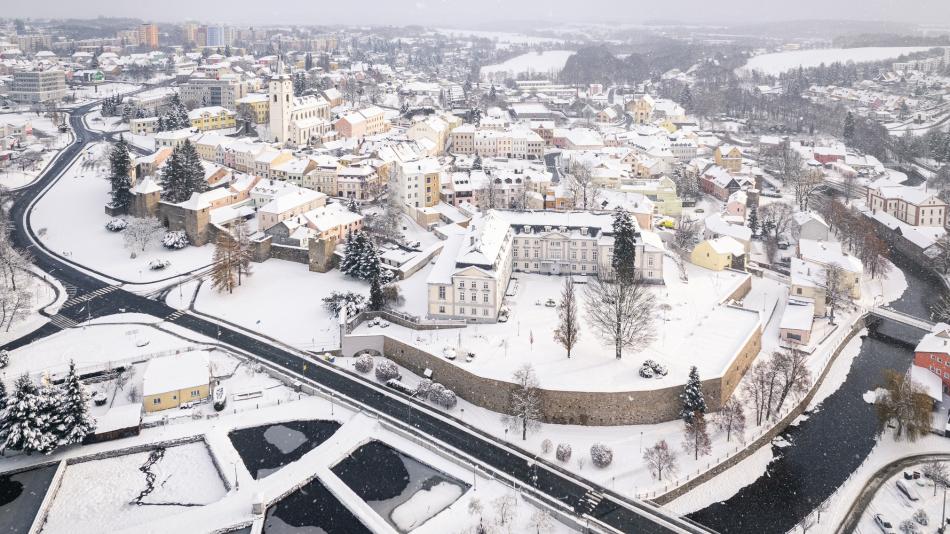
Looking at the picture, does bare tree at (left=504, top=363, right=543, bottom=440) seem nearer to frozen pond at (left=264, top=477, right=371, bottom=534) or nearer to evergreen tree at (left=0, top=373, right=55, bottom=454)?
frozen pond at (left=264, top=477, right=371, bottom=534)

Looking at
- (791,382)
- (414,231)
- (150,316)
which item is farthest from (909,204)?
(150,316)

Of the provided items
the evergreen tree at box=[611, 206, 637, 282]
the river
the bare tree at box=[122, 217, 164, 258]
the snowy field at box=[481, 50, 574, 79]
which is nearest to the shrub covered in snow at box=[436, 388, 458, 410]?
the river

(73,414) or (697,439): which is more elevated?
(73,414)

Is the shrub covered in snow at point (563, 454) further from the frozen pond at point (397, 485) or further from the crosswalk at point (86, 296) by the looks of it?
the crosswalk at point (86, 296)

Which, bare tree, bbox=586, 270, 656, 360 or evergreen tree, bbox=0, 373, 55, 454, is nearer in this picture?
evergreen tree, bbox=0, 373, 55, 454

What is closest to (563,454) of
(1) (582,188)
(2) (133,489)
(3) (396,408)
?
(3) (396,408)

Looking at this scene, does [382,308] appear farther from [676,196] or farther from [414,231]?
[676,196]

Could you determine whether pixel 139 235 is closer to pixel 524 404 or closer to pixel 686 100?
pixel 524 404
